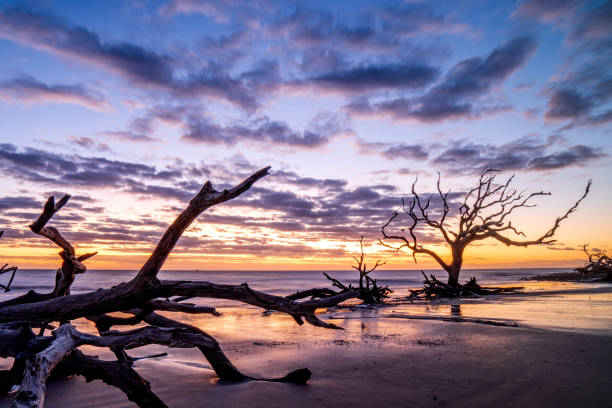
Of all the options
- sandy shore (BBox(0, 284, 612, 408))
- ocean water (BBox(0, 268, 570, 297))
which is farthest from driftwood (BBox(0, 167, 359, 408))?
ocean water (BBox(0, 268, 570, 297))

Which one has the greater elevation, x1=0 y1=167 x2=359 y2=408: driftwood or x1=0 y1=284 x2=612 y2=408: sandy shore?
x1=0 y1=167 x2=359 y2=408: driftwood

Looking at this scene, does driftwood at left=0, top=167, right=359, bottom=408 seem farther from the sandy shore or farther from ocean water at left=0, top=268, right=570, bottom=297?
ocean water at left=0, top=268, right=570, bottom=297

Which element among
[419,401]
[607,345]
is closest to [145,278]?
[419,401]

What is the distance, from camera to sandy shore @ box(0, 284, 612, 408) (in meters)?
3.98

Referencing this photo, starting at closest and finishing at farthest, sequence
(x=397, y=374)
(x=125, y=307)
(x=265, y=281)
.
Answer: (x=125, y=307) → (x=397, y=374) → (x=265, y=281)

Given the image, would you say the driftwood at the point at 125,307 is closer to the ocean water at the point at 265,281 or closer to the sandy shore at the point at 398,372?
the sandy shore at the point at 398,372

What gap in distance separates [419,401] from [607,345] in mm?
4454

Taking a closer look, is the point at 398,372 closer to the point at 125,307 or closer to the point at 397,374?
the point at 397,374

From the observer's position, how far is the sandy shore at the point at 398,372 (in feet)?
13.1

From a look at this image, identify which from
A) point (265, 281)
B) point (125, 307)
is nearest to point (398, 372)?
point (125, 307)

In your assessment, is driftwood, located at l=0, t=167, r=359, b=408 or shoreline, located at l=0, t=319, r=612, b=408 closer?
driftwood, located at l=0, t=167, r=359, b=408

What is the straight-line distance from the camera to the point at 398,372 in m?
5.02

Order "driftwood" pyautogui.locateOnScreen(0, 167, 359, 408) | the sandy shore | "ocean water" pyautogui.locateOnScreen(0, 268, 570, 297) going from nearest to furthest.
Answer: "driftwood" pyautogui.locateOnScreen(0, 167, 359, 408)
the sandy shore
"ocean water" pyautogui.locateOnScreen(0, 268, 570, 297)

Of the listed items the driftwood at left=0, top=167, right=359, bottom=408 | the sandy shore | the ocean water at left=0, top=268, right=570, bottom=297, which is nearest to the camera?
the driftwood at left=0, top=167, right=359, bottom=408
